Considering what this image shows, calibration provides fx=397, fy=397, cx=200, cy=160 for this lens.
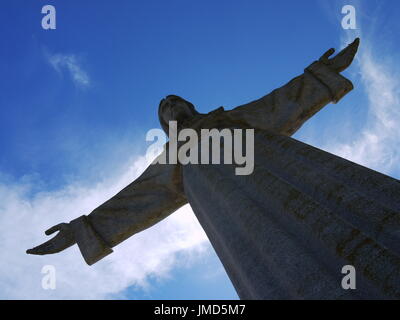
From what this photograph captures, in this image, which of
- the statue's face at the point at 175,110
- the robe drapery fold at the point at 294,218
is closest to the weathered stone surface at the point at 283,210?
the robe drapery fold at the point at 294,218

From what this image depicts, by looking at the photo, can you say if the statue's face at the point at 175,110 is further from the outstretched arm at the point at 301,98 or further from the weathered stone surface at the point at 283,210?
the outstretched arm at the point at 301,98

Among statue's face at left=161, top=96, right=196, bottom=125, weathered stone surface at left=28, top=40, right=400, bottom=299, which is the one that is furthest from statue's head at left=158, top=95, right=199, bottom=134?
weathered stone surface at left=28, top=40, right=400, bottom=299

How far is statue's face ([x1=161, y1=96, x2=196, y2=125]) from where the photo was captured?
7.79 m

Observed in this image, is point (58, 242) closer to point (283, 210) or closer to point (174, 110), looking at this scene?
point (174, 110)

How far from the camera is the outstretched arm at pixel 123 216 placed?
680 centimetres

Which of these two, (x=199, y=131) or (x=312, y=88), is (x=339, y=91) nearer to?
(x=312, y=88)

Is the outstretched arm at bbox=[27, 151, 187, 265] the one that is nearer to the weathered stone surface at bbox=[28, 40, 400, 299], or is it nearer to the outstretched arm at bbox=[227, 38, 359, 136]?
the weathered stone surface at bbox=[28, 40, 400, 299]

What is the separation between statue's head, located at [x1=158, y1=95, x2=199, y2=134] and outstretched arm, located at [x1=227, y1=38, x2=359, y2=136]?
1263 millimetres

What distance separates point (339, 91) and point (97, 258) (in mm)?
5041

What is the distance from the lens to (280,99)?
7.02 metres

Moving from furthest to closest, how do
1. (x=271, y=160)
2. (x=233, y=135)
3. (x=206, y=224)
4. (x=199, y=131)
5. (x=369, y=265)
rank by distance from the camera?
1. (x=199, y=131)
2. (x=233, y=135)
3. (x=206, y=224)
4. (x=271, y=160)
5. (x=369, y=265)

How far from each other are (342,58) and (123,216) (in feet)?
15.7
